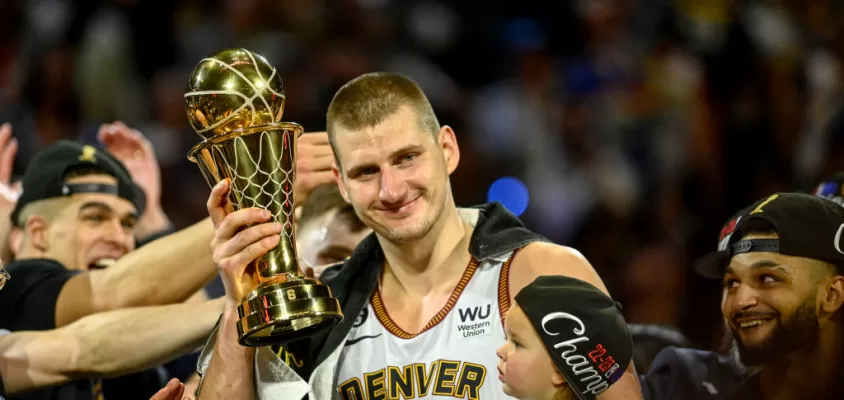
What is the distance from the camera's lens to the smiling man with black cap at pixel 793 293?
2.92m

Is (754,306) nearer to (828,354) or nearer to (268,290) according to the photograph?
(828,354)

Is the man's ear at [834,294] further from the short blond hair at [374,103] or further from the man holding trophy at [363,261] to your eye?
the short blond hair at [374,103]

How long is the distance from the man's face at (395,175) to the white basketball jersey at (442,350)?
250 mm

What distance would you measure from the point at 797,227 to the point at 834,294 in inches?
8.6

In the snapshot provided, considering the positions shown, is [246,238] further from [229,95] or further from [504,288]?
[504,288]

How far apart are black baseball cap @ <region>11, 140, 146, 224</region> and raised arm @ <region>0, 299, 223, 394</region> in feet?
2.51

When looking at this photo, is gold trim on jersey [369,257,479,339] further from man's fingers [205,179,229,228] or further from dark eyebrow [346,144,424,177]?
man's fingers [205,179,229,228]

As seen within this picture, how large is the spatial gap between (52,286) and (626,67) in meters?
5.09

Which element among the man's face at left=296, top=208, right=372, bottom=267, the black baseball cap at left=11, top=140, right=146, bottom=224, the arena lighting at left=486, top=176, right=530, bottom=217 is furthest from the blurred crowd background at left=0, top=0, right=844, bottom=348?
the man's face at left=296, top=208, right=372, bottom=267

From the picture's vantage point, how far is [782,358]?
2992 mm

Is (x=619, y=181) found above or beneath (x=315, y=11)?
beneath

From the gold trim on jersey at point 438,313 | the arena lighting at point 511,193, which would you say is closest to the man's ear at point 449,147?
the gold trim on jersey at point 438,313

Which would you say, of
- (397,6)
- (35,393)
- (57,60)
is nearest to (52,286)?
(35,393)

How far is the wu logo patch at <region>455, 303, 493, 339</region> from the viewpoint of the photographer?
3.10m
